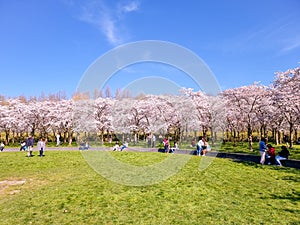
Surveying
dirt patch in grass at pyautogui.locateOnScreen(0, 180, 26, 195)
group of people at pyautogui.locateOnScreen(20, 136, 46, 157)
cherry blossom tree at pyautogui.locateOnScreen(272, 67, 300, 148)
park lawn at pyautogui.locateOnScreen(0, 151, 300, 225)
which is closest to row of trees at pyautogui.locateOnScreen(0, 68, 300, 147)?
cherry blossom tree at pyautogui.locateOnScreen(272, 67, 300, 148)

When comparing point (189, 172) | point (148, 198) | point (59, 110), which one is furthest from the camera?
point (59, 110)

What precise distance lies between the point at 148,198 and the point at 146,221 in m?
2.35

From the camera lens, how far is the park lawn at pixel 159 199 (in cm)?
809

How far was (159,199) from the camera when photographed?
33.1 ft

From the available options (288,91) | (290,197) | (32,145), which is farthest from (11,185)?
(288,91)

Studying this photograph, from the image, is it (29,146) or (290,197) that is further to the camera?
(29,146)

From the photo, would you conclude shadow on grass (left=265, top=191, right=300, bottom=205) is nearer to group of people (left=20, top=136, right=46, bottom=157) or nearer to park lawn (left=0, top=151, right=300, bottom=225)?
park lawn (left=0, top=151, right=300, bottom=225)

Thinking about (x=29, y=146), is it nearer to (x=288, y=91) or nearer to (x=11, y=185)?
(x=11, y=185)

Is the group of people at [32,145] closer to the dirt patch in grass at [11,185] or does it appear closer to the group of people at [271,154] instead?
the dirt patch in grass at [11,185]

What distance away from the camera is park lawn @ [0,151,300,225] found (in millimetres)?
8094

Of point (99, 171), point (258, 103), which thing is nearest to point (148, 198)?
point (99, 171)

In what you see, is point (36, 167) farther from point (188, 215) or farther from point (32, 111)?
point (32, 111)

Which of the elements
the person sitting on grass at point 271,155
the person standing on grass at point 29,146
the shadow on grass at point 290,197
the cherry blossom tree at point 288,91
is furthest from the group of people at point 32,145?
the cherry blossom tree at point 288,91

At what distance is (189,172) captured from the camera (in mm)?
15570
